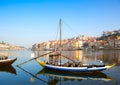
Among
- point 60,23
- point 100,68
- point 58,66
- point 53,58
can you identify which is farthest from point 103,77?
point 60,23

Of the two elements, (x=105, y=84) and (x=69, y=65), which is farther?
(x=69, y=65)

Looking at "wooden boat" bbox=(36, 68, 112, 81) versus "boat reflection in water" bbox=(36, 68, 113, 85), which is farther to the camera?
"wooden boat" bbox=(36, 68, 112, 81)

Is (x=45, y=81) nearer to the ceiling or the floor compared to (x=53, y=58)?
nearer to the floor

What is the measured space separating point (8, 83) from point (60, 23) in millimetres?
19113

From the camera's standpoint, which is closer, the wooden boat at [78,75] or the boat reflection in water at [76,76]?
the boat reflection in water at [76,76]

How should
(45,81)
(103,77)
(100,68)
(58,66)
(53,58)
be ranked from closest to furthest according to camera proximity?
(45,81)
(103,77)
(100,68)
(58,66)
(53,58)

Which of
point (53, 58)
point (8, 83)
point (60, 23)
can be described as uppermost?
point (60, 23)

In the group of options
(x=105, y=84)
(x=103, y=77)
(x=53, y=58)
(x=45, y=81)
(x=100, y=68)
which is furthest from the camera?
(x=53, y=58)

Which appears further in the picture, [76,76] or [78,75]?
[78,75]

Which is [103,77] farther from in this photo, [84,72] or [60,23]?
[60,23]

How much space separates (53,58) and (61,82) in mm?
13175

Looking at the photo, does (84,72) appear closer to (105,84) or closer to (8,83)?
(105,84)

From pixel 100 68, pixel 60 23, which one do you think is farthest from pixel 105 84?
pixel 60 23

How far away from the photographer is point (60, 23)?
4603cm
